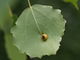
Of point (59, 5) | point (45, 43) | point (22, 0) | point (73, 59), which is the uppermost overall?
point (45, 43)

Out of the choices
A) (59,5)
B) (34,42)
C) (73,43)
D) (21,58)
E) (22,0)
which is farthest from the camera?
(73,43)

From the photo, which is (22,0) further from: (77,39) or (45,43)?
(45,43)

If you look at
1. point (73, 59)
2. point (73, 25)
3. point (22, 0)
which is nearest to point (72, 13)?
point (73, 25)

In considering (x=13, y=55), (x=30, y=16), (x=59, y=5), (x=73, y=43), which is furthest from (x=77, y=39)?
(x=30, y=16)

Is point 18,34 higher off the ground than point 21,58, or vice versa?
point 18,34

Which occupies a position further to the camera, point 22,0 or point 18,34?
point 22,0

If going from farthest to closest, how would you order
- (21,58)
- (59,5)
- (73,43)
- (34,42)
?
1. (73,43)
2. (59,5)
3. (21,58)
4. (34,42)
